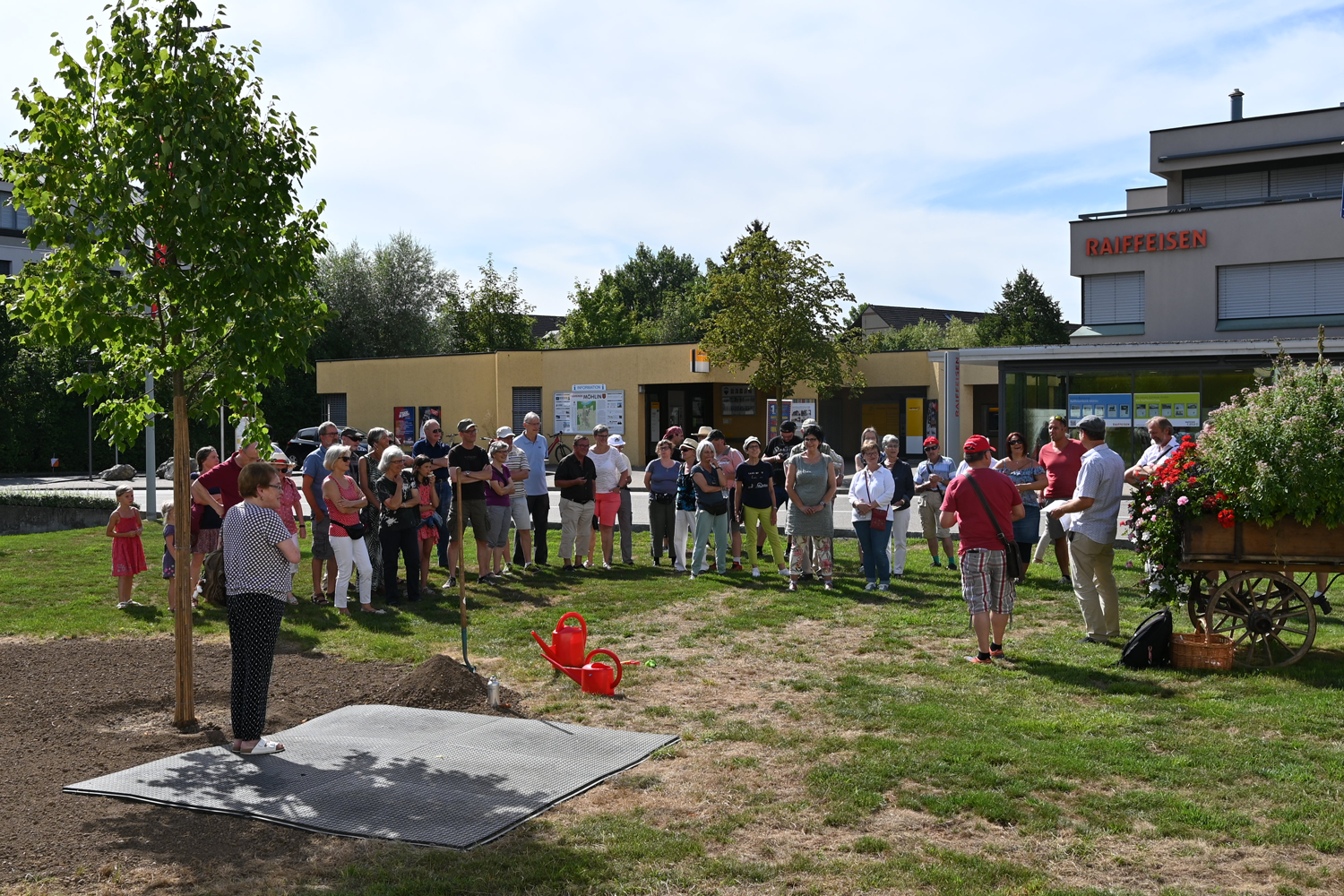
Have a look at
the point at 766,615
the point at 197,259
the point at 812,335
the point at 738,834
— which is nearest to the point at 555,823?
the point at 738,834

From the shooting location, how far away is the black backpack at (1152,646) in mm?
8445

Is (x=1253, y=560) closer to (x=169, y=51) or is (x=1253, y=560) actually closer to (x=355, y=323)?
(x=169, y=51)

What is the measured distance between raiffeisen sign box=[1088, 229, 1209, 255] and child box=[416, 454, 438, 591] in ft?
90.0

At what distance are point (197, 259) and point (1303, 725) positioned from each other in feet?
24.1

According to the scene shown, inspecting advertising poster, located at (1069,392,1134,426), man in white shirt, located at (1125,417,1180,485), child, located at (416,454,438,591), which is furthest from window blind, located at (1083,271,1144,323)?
child, located at (416,454,438,591)

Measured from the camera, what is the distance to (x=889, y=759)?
6.30 meters

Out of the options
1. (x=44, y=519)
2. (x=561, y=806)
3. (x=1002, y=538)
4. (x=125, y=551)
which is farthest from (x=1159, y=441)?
(x=44, y=519)

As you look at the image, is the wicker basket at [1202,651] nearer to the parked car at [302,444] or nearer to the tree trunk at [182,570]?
the tree trunk at [182,570]

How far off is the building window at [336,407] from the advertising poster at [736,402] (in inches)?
657

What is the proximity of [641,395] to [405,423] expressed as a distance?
10.6 metres

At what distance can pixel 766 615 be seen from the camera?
432 inches

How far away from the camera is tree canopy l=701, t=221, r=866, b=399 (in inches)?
1328

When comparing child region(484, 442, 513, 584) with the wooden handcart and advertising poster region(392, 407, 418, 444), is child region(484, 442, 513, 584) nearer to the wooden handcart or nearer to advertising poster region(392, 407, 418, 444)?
the wooden handcart

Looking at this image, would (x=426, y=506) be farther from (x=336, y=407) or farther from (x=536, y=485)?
(x=336, y=407)
